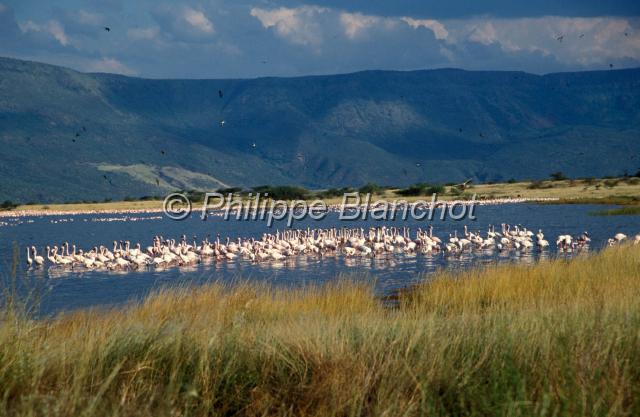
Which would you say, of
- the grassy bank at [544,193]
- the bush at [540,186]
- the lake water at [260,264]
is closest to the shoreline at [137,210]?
the grassy bank at [544,193]

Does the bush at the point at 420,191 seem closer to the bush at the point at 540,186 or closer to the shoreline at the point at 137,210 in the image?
the shoreline at the point at 137,210

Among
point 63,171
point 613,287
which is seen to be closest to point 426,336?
point 613,287

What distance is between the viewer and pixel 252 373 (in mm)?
7723

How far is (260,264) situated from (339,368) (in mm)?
21642

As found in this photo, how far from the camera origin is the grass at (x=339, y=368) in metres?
6.65

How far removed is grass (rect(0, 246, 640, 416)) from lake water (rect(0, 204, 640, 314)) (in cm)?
228

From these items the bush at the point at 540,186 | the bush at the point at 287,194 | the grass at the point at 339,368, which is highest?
the bush at the point at 540,186

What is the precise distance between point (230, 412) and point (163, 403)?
1.07 metres

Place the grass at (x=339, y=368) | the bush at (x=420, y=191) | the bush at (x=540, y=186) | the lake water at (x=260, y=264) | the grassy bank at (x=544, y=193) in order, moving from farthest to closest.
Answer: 1. the bush at (x=420, y=191)
2. the bush at (x=540, y=186)
3. the grassy bank at (x=544, y=193)
4. the lake water at (x=260, y=264)
5. the grass at (x=339, y=368)

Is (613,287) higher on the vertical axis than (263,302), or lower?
higher

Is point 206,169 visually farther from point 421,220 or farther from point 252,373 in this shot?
point 252,373

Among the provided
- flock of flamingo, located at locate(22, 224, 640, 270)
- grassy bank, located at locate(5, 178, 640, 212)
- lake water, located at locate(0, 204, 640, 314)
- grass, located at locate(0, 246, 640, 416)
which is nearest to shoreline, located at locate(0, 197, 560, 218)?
grassy bank, located at locate(5, 178, 640, 212)

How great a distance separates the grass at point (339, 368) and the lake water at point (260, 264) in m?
2.28

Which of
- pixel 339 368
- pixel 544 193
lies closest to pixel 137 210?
pixel 544 193
